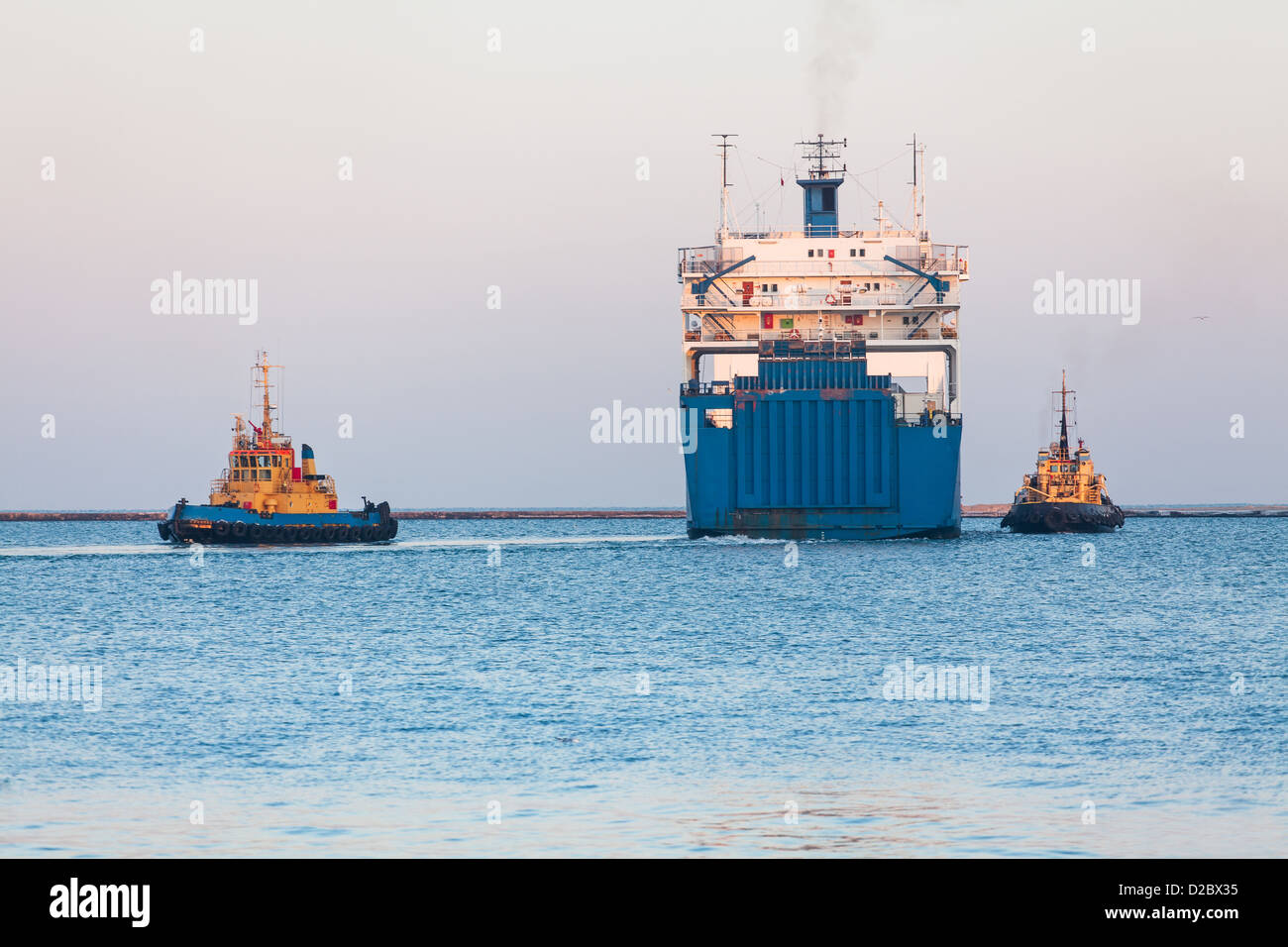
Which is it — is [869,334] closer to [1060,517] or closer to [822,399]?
[822,399]

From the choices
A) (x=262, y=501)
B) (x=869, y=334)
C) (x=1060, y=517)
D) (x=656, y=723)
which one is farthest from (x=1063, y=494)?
(x=656, y=723)

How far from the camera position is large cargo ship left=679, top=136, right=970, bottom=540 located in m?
59.4

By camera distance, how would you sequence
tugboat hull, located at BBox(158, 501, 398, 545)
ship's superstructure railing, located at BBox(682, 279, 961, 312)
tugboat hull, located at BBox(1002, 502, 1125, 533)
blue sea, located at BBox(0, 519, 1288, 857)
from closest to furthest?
1. blue sea, located at BBox(0, 519, 1288, 857)
2. ship's superstructure railing, located at BBox(682, 279, 961, 312)
3. tugboat hull, located at BBox(158, 501, 398, 545)
4. tugboat hull, located at BBox(1002, 502, 1125, 533)

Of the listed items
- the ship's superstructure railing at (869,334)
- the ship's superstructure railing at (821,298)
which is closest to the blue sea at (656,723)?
the ship's superstructure railing at (869,334)

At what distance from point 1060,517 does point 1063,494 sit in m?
1.26

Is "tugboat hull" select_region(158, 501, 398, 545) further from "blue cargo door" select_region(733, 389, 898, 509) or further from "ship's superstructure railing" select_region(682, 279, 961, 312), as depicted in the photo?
"blue cargo door" select_region(733, 389, 898, 509)

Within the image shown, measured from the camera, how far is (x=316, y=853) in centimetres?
1376

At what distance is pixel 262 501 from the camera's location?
74812 mm

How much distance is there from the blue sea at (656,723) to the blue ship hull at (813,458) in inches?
466

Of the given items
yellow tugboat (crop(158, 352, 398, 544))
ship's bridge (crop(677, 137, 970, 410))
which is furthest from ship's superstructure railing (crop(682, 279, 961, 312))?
yellow tugboat (crop(158, 352, 398, 544))

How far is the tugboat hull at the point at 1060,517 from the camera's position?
88000 mm

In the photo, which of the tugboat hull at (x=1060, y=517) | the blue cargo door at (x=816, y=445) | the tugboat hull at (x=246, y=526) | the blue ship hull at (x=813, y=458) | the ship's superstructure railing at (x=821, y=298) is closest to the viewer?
the blue cargo door at (x=816, y=445)

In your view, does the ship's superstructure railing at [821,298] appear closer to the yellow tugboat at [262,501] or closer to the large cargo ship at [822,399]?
the large cargo ship at [822,399]

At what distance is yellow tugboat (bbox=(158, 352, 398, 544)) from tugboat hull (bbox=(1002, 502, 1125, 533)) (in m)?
37.7
